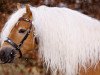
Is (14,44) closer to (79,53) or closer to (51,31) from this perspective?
(51,31)

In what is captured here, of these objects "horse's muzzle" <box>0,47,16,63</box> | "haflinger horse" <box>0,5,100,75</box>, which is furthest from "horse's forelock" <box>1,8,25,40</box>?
"horse's muzzle" <box>0,47,16,63</box>

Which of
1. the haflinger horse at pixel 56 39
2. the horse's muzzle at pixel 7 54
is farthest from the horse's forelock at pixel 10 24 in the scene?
the horse's muzzle at pixel 7 54

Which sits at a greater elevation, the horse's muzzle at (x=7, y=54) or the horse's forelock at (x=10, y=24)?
the horse's forelock at (x=10, y=24)

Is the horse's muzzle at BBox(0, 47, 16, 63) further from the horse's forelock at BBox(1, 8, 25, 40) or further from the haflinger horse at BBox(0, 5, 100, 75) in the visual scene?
the horse's forelock at BBox(1, 8, 25, 40)

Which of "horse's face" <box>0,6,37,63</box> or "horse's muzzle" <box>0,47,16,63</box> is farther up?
"horse's face" <box>0,6,37,63</box>

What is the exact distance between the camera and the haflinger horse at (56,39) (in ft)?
15.2

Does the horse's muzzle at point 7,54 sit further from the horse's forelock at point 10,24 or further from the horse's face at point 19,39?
the horse's forelock at point 10,24

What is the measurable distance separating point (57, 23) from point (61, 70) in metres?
0.60

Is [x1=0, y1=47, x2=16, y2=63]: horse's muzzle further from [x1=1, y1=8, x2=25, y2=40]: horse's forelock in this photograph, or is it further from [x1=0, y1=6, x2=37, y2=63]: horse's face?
[x1=1, y1=8, x2=25, y2=40]: horse's forelock

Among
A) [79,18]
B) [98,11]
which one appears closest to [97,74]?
[79,18]

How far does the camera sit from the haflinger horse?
4629 millimetres

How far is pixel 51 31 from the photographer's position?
4.68m

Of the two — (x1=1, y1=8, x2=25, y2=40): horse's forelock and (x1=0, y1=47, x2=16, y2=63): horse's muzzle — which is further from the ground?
(x1=1, y1=8, x2=25, y2=40): horse's forelock

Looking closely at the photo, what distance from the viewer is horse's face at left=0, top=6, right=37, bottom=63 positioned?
15.4ft
